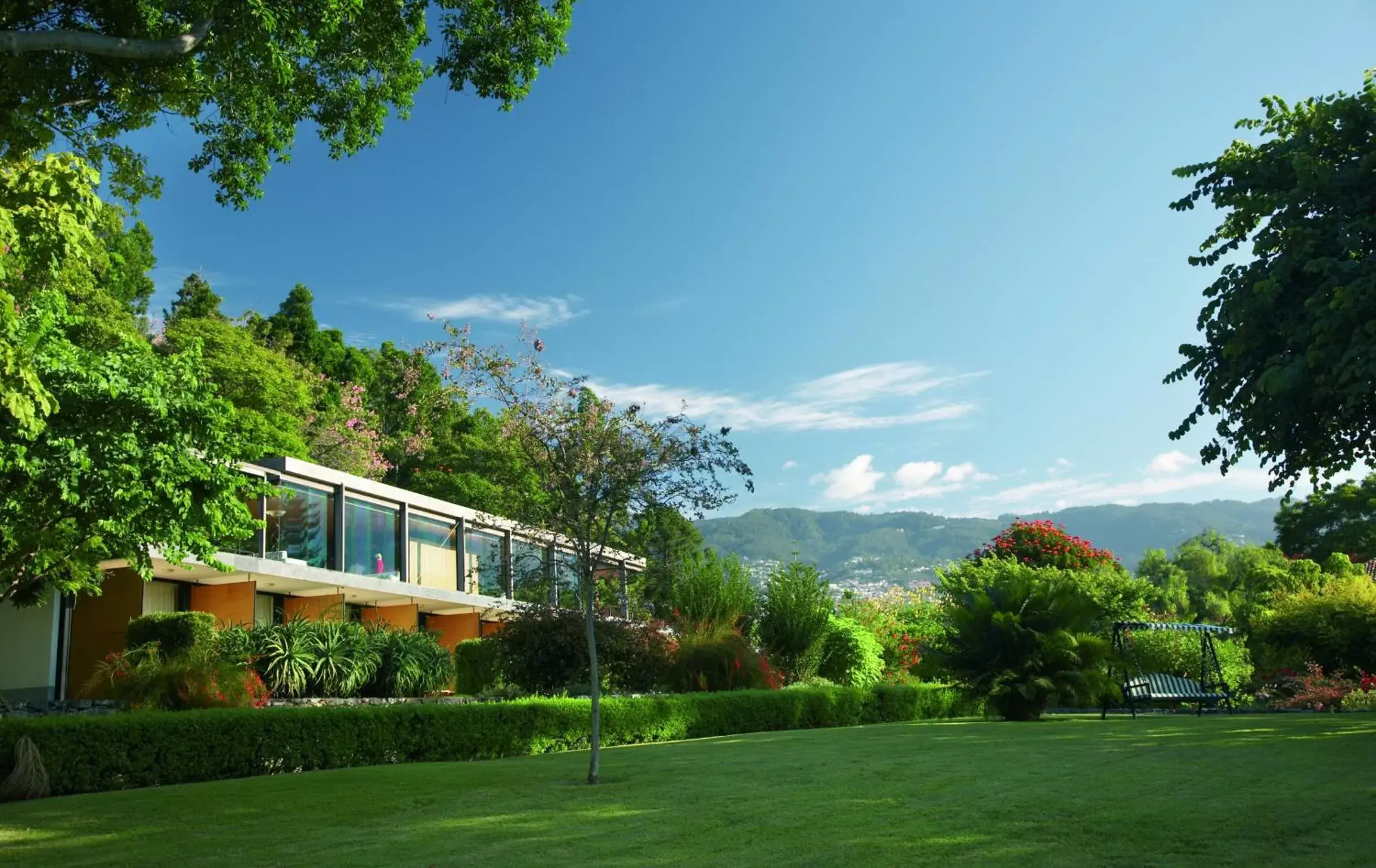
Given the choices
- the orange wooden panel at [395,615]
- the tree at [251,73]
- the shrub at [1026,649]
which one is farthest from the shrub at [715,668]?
the tree at [251,73]

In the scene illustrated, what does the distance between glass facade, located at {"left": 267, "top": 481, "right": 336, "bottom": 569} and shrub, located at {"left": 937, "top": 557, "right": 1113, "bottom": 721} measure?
13.9m

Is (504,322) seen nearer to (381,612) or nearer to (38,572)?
(38,572)

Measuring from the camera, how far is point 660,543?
10.0 meters

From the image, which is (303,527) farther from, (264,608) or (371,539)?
(371,539)

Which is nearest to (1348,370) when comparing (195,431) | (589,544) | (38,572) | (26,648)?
(589,544)

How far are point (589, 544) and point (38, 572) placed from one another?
23.8 feet

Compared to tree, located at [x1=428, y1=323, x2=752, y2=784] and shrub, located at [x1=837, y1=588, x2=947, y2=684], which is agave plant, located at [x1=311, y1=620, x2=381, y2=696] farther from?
shrub, located at [x1=837, y1=588, x2=947, y2=684]

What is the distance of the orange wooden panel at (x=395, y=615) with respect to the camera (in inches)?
1062

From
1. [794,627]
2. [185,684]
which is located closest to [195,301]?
[794,627]

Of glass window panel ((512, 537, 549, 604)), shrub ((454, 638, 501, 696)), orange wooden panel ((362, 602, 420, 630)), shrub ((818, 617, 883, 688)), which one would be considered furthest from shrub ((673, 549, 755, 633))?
glass window panel ((512, 537, 549, 604))

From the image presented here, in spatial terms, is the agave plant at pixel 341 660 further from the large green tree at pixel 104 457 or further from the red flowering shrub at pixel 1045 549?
the red flowering shrub at pixel 1045 549

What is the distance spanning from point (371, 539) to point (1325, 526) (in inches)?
2090

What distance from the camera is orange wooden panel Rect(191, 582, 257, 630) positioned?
21266 mm

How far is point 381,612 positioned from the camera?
27.4 m
